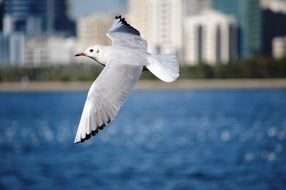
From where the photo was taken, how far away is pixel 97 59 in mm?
8547

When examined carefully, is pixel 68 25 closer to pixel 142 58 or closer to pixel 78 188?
pixel 78 188

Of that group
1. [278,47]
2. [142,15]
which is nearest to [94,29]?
[142,15]

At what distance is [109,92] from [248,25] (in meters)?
177

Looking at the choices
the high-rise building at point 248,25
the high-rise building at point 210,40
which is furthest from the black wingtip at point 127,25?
the high-rise building at point 248,25

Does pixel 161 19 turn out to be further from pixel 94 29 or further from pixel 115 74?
pixel 115 74

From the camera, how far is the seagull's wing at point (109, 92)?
27.4 feet

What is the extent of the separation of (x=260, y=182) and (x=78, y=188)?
16.9 ft

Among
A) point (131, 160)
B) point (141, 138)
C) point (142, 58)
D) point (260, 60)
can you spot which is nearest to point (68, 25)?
point (260, 60)

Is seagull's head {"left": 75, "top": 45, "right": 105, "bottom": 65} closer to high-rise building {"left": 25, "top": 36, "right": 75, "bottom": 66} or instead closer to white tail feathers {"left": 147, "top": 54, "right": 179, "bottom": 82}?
white tail feathers {"left": 147, "top": 54, "right": 179, "bottom": 82}

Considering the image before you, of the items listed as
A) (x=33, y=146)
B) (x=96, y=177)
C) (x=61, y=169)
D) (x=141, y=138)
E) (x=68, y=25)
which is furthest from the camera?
(x=68, y=25)

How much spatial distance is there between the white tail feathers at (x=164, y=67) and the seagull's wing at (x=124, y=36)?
163mm

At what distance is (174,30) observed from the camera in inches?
6914

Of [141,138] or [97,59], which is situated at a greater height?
[97,59]

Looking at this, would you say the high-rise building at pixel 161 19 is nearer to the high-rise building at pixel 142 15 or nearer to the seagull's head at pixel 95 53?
the high-rise building at pixel 142 15
